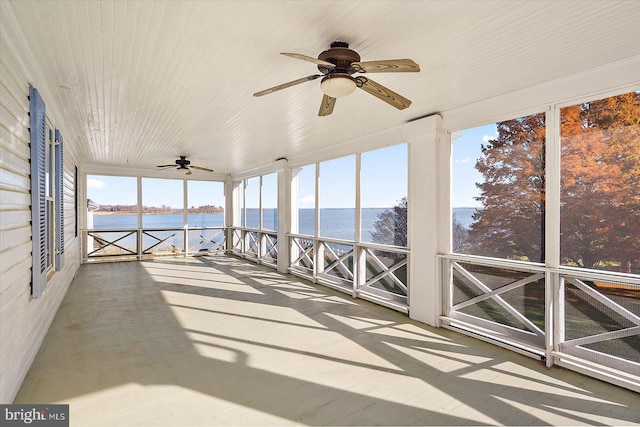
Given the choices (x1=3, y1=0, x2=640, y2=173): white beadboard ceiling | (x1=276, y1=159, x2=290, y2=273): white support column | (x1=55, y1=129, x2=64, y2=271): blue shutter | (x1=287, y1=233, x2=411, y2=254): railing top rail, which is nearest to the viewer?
(x1=3, y1=0, x2=640, y2=173): white beadboard ceiling

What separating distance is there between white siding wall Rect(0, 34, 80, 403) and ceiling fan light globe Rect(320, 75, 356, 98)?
204 centimetres

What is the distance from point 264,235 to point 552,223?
22.2 feet

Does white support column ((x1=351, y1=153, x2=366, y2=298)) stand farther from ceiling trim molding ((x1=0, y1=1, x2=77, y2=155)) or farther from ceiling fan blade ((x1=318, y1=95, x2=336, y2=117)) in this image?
ceiling trim molding ((x1=0, y1=1, x2=77, y2=155))

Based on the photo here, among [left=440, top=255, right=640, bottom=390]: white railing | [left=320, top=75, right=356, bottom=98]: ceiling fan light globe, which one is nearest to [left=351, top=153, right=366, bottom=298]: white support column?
[left=440, top=255, right=640, bottom=390]: white railing

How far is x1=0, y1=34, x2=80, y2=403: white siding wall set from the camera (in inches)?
79.9

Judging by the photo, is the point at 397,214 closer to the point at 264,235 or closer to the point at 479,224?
the point at 479,224

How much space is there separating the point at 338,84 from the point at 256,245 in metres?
7.47

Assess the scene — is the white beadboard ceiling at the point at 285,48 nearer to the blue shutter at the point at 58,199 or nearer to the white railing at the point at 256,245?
the blue shutter at the point at 58,199

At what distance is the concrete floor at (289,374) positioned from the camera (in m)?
2.19

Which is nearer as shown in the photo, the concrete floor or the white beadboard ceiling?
the white beadboard ceiling

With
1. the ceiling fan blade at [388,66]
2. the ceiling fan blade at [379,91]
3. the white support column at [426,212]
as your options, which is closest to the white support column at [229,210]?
the white support column at [426,212]

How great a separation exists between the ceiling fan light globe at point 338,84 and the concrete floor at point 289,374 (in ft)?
7.36

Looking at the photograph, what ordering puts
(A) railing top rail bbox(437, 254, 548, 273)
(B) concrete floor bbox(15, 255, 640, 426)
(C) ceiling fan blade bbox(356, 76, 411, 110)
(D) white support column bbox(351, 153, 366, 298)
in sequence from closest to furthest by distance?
(B) concrete floor bbox(15, 255, 640, 426), (C) ceiling fan blade bbox(356, 76, 411, 110), (A) railing top rail bbox(437, 254, 548, 273), (D) white support column bbox(351, 153, 366, 298)

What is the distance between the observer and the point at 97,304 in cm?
473
